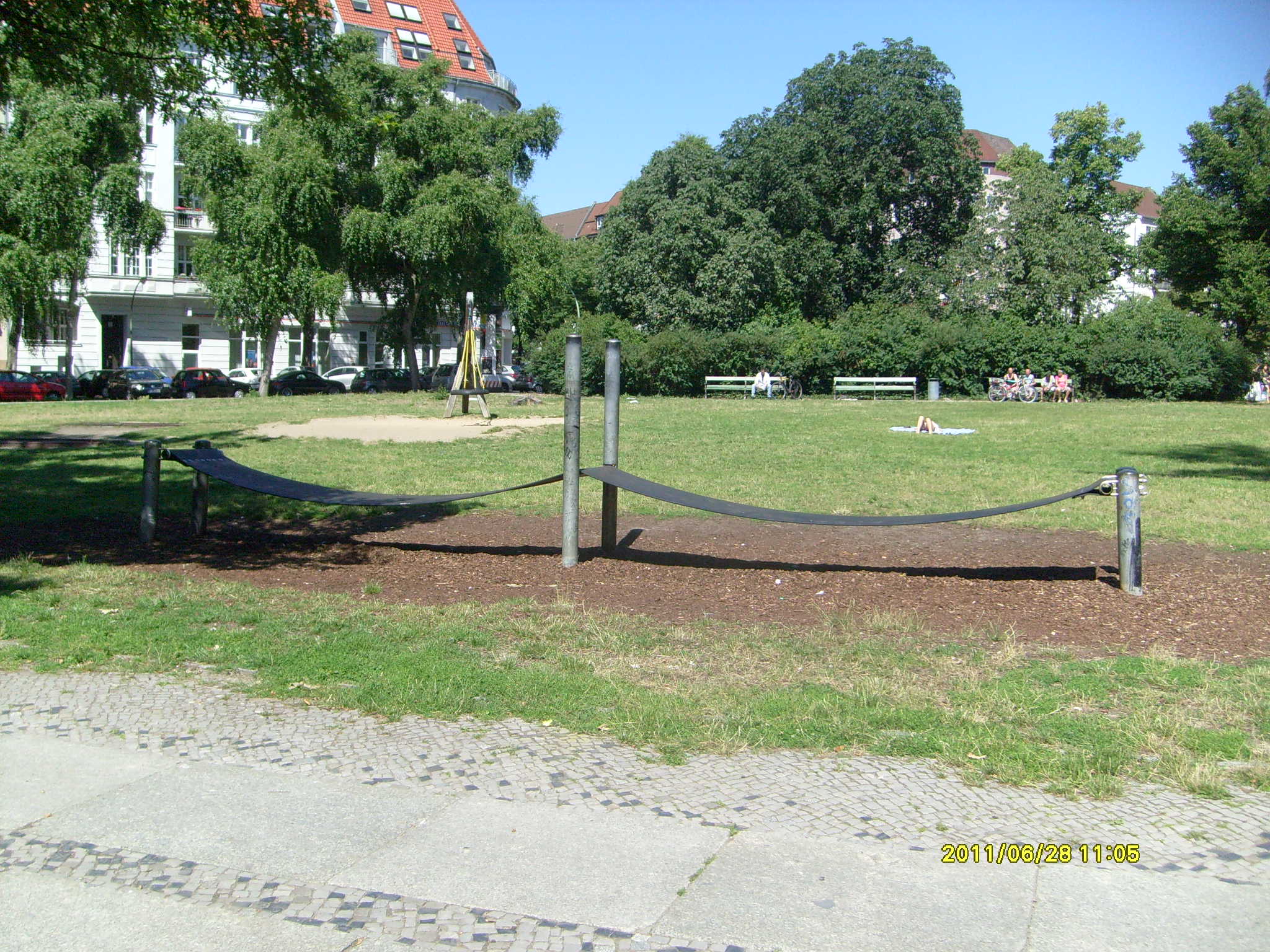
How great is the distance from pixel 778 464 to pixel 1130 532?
9.04 m

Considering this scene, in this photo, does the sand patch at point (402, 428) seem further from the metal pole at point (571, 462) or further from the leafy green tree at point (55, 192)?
the leafy green tree at point (55, 192)

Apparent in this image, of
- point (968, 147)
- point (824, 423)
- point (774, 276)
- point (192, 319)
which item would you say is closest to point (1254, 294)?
point (968, 147)

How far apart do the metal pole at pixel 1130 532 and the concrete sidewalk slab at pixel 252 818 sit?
19.0 ft

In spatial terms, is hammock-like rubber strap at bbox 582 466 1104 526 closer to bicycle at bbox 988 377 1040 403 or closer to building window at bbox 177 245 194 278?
bicycle at bbox 988 377 1040 403

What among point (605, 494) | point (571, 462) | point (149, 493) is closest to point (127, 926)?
point (571, 462)

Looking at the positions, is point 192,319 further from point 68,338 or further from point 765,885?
point 765,885

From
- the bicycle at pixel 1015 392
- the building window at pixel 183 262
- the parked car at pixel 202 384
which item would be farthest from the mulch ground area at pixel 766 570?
the building window at pixel 183 262

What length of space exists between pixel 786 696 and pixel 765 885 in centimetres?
210

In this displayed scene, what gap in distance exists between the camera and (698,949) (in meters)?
3.41

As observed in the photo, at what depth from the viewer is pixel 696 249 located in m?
51.1

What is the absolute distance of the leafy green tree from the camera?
35.5m

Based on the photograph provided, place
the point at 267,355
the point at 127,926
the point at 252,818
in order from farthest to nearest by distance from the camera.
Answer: the point at 267,355, the point at 252,818, the point at 127,926

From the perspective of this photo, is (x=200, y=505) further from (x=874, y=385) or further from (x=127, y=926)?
(x=874, y=385)

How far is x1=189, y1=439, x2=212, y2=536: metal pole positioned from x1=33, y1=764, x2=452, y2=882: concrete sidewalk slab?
638 cm
